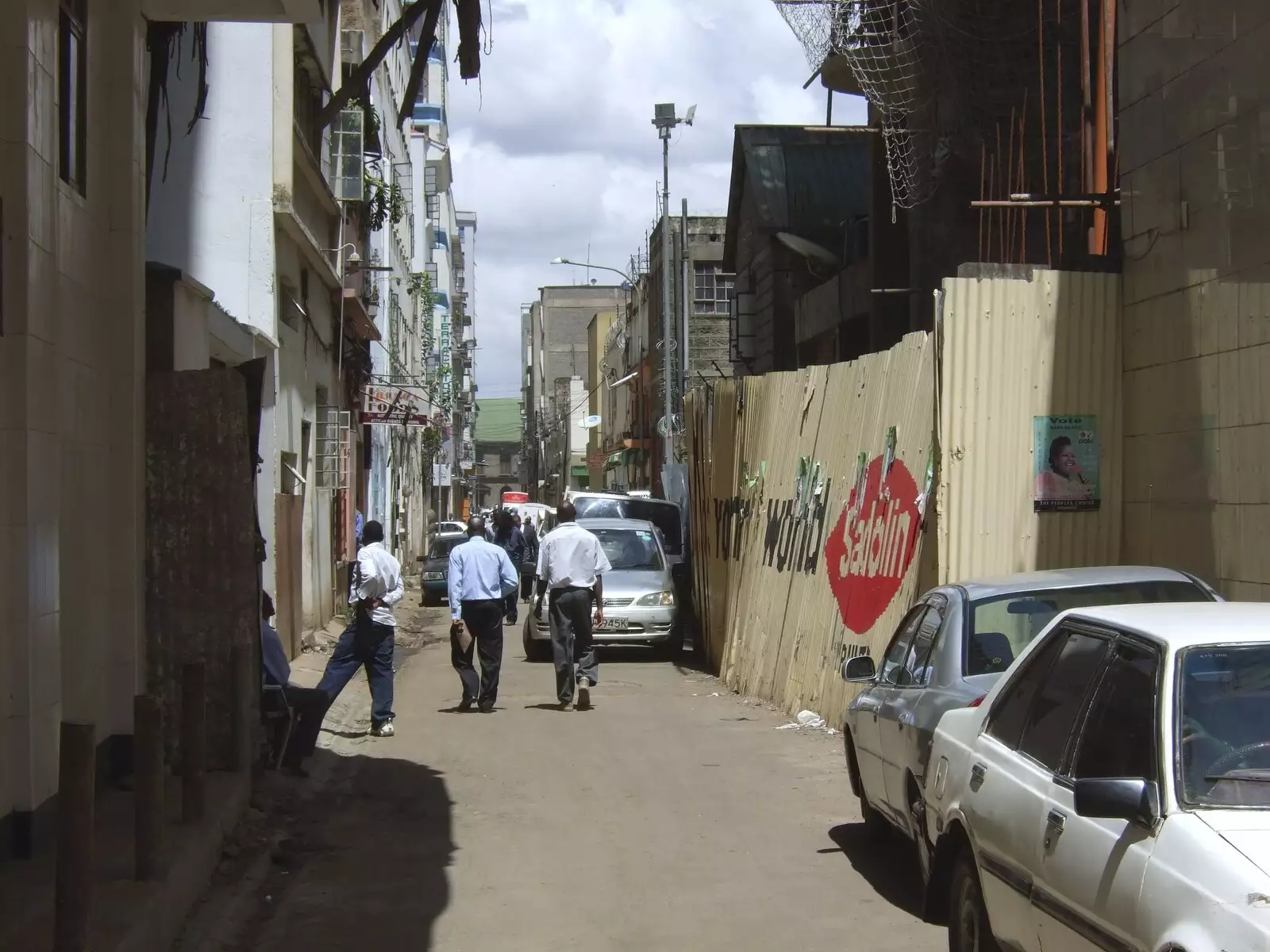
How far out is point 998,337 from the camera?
11.1 meters

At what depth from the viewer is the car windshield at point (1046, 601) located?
7.26 m

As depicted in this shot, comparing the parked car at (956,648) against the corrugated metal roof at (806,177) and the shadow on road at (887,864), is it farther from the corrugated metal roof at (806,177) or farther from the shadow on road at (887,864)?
the corrugated metal roof at (806,177)

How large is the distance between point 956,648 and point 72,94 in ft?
19.4

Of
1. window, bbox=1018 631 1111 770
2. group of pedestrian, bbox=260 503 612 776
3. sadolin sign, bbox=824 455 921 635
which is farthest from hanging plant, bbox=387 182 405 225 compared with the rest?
window, bbox=1018 631 1111 770

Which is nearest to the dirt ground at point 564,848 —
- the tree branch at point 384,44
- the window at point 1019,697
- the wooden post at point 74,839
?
the wooden post at point 74,839

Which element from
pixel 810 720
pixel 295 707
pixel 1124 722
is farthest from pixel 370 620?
pixel 1124 722

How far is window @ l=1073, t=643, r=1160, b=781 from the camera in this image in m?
4.39

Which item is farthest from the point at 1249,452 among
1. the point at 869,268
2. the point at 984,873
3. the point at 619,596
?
the point at 869,268

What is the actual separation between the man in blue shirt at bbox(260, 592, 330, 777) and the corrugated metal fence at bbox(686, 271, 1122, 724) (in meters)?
4.35

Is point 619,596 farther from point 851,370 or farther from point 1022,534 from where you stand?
point 1022,534

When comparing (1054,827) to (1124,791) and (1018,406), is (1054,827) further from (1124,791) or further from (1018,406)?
(1018,406)

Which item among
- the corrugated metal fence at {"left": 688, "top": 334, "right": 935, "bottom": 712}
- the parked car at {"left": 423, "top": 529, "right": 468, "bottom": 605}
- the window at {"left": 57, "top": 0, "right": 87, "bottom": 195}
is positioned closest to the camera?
the window at {"left": 57, "top": 0, "right": 87, "bottom": 195}

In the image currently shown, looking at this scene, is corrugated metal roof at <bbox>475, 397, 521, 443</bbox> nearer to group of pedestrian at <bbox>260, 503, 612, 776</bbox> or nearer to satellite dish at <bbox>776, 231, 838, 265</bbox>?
satellite dish at <bbox>776, 231, 838, 265</bbox>

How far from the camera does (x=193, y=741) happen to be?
307 inches
